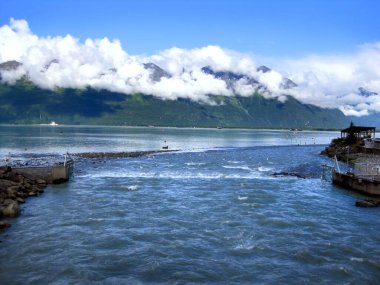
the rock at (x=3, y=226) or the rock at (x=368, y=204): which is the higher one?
the rock at (x=3, y=226)

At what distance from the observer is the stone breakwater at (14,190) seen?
41406 millimetres

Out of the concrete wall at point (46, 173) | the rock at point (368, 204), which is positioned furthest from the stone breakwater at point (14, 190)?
the rock at point (368, 204)

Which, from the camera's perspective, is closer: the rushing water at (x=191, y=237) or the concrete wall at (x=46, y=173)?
the rushing water at (x=191, y=237)

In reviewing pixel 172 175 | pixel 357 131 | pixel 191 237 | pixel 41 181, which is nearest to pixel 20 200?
pixel 41 181

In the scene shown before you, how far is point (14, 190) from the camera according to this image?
5144 centimetres

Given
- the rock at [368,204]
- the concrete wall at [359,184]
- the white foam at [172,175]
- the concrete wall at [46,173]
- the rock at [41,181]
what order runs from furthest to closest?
the white foam at [172,175] → the concrete wall at [46,173] → the rock at [41,181] → the concrete wall at [359,184] → the rock at [368,204]

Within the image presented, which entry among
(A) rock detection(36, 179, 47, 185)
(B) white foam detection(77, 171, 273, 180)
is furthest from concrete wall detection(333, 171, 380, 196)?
(A) rock detection(36, 179, 47, 185)

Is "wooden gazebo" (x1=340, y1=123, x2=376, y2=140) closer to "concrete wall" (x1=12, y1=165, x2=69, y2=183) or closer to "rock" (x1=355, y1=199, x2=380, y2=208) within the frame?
"rock" (x1=355, y1=199, x2=380, y2=208)

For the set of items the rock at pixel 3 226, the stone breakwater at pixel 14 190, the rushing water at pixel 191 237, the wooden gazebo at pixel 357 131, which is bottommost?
the rushing water at pixel 191 237

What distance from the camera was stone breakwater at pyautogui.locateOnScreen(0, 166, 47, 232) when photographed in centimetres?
4141

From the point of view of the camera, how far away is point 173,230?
36688 millimetres

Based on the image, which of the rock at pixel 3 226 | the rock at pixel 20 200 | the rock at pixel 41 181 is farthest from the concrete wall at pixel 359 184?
the rock at pixel 41 181

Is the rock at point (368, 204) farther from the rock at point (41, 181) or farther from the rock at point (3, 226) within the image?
the rock at point (41, 181)

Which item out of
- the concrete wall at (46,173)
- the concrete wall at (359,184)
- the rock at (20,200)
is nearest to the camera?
the rock at (20,200)
